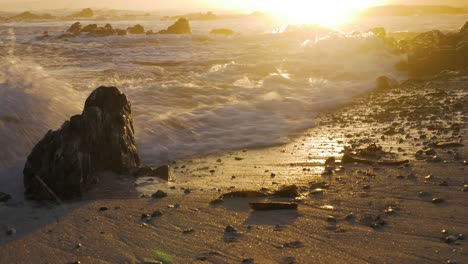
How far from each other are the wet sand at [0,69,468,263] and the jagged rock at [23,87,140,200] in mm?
219

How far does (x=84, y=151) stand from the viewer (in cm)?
469

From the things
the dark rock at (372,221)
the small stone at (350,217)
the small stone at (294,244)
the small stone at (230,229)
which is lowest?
the small stone at (230,229)

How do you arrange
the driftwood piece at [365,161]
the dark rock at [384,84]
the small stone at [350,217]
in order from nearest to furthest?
the small stone at [350,217] < the driftwood piece at [365,161] < the dark rock at [384,84]

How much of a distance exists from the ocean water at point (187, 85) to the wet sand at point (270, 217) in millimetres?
1044

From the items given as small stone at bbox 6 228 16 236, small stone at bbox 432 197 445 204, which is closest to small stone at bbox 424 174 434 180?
small stone at bbox 432 197 445 204

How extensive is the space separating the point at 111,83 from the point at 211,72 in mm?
2818

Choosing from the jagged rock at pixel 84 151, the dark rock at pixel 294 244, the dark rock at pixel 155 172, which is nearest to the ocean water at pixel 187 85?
the jagged rock at pixel 84 151

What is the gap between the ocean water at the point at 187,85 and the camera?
651 cm

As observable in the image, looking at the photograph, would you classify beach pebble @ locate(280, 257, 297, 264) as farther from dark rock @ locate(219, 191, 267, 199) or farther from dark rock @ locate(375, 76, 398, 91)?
dark rock @ locate(375, 76, 398, 91)

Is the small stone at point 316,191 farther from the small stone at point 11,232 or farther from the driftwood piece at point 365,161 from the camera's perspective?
the small stone at point 11,232

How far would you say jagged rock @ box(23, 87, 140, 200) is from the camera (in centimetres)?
439

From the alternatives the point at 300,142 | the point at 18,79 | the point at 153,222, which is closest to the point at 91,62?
the point at 18,79

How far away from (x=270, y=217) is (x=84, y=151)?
1952 millimetres

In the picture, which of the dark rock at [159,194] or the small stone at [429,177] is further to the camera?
the small stone at [429,177]
